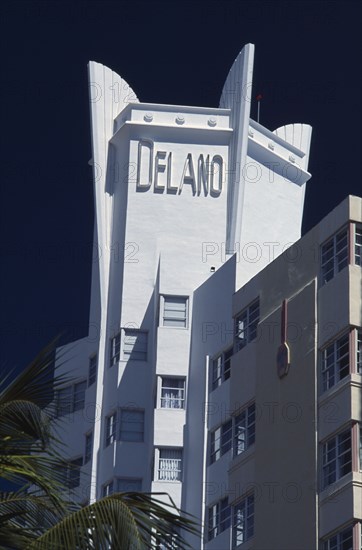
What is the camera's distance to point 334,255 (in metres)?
49.8

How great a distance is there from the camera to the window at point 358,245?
160 ft

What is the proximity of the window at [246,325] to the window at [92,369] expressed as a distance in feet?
33.5

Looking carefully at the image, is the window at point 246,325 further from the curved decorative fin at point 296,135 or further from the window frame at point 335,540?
the curved decorative fin at point 296,135

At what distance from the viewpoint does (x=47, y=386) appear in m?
16.4

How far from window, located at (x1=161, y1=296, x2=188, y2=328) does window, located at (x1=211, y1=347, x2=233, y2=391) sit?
11.5ft

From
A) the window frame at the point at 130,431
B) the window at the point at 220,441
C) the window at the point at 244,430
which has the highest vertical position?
the window frame at the point at 130,431

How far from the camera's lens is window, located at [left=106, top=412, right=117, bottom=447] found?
6206 cm

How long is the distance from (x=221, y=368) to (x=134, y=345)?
548 cm

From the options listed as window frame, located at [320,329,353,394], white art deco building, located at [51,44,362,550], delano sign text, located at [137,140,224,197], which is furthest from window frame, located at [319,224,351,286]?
delano sign text, located at [137,140,224,197]

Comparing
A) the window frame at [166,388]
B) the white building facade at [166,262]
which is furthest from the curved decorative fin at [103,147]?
the window frame at [166,388]

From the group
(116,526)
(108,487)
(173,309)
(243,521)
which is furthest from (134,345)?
(116,526)

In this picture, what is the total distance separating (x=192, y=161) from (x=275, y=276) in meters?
14.3

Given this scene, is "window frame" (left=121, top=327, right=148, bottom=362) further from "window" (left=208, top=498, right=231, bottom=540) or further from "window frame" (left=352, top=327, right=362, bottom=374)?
"window frame" (left=352, top=327, right=362, bottom=374)

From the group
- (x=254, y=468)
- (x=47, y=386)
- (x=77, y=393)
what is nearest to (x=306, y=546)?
(x=254, y=468)
